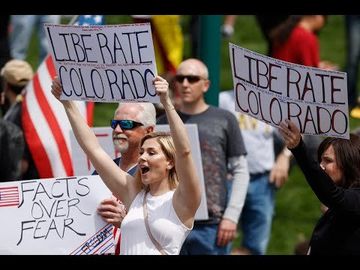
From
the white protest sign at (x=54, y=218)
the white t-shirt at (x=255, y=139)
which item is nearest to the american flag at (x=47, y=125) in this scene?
the white t-shirt at (x=255, y=139)

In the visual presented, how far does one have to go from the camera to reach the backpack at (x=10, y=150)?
11156 millimetres

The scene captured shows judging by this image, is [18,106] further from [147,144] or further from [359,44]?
[359,44]

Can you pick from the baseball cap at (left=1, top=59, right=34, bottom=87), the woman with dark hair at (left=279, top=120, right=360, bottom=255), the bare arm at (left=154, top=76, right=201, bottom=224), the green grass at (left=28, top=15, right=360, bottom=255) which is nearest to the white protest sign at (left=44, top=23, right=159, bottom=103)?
the bare arm at (left=154, top=76, right=201, bottom=224)

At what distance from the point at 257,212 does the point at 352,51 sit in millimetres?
4611

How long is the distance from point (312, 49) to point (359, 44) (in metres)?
2.44

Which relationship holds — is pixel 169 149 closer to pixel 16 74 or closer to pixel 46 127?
pixel 46 127

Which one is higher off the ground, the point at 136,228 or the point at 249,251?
the point at 136,228

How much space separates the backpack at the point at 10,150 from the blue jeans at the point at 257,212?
1.94 metres

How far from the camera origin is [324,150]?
27.2ft

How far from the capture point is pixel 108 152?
34.2ft

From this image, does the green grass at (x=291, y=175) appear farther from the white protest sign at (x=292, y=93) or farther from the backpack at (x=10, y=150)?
the white protest sign at (x=292, y=93)

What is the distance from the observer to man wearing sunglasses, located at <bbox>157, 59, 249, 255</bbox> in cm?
1080

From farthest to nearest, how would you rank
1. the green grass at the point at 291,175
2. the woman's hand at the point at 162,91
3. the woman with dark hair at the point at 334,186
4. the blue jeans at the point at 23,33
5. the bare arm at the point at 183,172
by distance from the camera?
the blue jeans at the point at 23,33 → the green grass at the point at 291,175 → the woman's hand at the point at 162,91 → the bare arm at the point at 183,172 → the woman with dark hair at the point at 334,186
